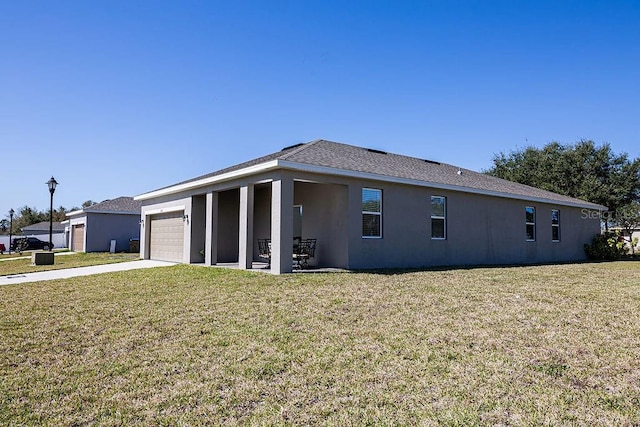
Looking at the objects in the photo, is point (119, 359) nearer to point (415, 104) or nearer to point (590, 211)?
point (415, 104)

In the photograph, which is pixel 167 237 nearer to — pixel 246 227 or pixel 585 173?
pixel 246 227

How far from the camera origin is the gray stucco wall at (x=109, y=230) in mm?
25078

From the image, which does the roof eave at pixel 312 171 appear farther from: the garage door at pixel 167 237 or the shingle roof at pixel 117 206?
the shingle roof at pixel 117 206

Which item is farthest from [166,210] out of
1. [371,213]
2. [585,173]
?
[585,173]

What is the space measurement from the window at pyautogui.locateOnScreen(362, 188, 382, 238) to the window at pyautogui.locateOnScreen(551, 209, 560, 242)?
1132cm

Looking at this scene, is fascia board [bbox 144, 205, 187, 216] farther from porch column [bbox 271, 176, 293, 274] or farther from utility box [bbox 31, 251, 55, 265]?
porch column [bbox 271, 176, 293, 274]

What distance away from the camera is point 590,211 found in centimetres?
2181

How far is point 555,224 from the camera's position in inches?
764

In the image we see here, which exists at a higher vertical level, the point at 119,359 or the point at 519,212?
the point at 519,212

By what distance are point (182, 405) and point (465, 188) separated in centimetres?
1317

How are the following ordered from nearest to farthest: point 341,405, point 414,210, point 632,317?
point 341,405 → point 632,317 → point 414,210

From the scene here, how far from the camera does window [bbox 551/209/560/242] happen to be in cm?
1922

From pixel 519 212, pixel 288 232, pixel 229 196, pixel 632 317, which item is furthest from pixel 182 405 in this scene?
pixel 519 212

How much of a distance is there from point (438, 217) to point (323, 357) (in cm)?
1066
